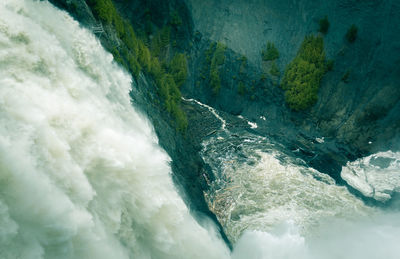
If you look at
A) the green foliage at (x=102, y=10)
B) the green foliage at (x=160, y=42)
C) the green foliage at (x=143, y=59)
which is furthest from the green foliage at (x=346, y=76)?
the green foliage at (x=102, y=10)

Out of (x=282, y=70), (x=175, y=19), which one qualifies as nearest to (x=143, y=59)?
(x=175, y=19)

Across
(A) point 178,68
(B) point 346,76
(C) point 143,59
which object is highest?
(B) point 346,76

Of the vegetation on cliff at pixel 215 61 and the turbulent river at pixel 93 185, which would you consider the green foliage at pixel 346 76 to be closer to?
the vegetation on cliff at pixel 215 61

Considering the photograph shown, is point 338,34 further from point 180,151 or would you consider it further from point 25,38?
point 25,38

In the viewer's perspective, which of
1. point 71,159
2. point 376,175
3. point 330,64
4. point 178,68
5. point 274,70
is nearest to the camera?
point 71,159

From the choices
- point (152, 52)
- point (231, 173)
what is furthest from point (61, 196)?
point (152, 52)

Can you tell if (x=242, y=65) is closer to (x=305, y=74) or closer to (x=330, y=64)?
(x=305, y=74)
